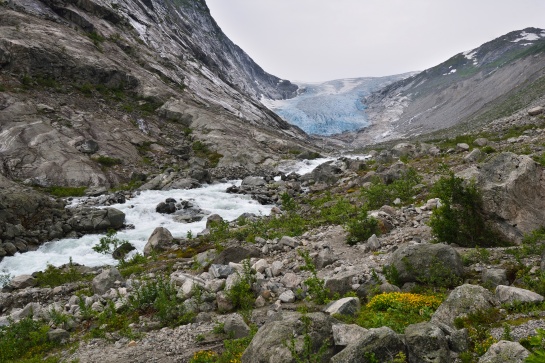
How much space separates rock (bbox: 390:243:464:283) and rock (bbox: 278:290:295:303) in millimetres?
2561

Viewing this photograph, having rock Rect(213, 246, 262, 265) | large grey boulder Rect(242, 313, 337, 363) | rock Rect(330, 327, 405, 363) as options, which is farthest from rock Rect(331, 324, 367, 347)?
rock Rect(213, 246, 262, 265)

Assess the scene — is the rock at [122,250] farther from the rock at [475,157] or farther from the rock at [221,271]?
the rock at [475,157]

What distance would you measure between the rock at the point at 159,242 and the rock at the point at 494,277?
13.5 metres

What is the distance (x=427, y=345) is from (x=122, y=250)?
51.0 feet

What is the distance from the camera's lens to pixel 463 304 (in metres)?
6.25

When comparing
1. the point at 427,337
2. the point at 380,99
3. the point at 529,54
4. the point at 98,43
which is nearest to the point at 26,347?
the point at 427,337

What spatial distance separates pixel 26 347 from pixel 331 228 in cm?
1114

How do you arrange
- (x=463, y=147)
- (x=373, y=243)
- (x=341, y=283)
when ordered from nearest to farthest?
1. (x=341, y=283)
2. (x=373, y=243)
3. (x=463, y=147)

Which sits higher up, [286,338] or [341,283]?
[286,338]

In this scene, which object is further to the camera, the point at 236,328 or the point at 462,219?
the point at 462,219

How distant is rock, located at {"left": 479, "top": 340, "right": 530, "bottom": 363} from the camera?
166 inches

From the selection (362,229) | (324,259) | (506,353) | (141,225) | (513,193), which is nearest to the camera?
(506,353)


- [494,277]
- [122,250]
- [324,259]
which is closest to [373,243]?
[324,259]

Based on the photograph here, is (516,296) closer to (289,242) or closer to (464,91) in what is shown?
(289,242)
